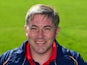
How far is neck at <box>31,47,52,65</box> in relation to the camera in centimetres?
314

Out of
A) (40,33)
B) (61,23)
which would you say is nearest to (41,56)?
(40,33)

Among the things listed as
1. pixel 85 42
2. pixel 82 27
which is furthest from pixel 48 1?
pixel 85 42

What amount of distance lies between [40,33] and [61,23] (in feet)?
20.1

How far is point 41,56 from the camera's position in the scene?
3.15m

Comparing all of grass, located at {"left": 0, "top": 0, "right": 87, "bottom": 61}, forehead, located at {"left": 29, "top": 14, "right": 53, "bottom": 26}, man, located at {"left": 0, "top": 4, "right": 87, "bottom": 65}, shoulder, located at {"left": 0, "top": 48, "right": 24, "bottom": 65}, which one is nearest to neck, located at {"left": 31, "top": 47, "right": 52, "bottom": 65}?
man, located at {"left": 0, "top": 4, "right": 87, "bottom": 65}

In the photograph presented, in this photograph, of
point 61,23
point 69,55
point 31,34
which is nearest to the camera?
point 31,34

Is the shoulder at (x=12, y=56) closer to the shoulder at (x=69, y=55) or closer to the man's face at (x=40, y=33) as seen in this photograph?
the man's face at (x=40, y=33)

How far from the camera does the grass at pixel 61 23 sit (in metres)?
7.73

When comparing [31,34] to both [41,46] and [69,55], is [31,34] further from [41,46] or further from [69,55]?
[69,55]

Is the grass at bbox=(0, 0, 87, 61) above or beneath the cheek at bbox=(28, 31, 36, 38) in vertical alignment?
beneath

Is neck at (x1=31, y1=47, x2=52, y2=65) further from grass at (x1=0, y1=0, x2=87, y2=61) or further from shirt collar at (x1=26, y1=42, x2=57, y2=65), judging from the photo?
grass at (x1=0, y1=0, x2=87, y2=61)

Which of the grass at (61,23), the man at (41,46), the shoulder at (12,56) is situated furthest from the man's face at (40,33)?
the grass at (61,23)

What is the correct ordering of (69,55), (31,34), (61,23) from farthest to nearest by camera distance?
(61,23) < (69,55) < (31,34)

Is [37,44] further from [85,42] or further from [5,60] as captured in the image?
[85,42]
